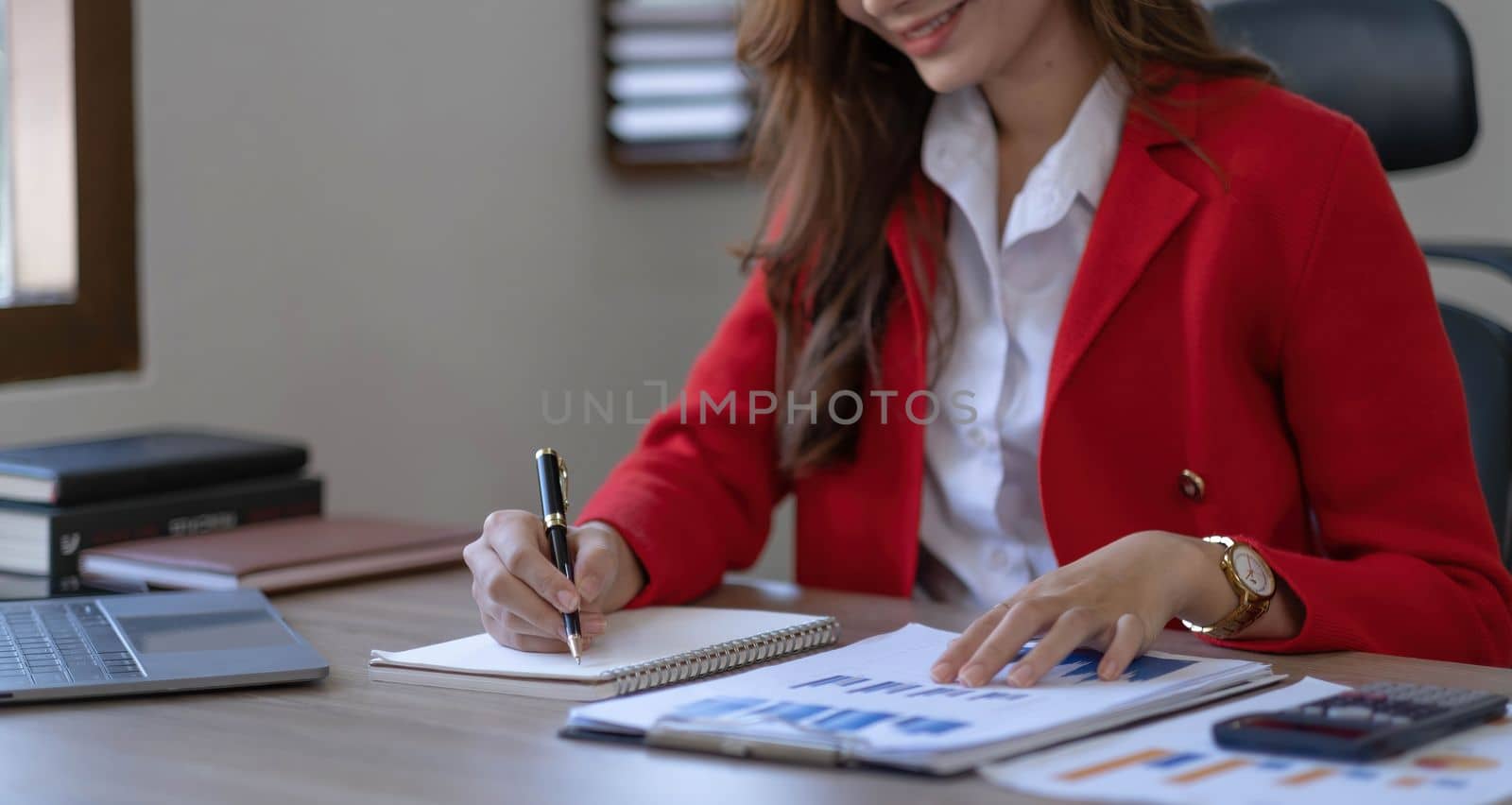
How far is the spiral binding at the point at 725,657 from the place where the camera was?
3.31 ft

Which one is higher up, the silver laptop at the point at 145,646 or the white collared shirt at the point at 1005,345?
the white collared shirt at the point at 1005,345

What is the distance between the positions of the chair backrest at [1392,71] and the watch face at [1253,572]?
0.59 metres

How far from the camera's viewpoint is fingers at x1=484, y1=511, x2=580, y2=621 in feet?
3.59

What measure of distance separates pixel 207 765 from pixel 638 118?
1833mm

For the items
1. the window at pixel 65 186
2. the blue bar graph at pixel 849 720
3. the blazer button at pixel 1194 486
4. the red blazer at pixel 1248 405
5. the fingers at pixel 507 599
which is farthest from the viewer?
the window at pixel 65 186

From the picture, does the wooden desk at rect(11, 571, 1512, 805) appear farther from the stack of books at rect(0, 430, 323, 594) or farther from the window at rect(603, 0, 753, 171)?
the window at rect(603, 0, 753, 171)

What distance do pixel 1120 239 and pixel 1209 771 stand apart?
645 millimetres

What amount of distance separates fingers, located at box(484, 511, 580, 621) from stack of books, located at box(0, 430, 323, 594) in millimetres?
451

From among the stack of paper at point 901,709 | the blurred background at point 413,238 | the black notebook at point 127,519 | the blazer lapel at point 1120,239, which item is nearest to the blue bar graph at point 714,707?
the stack of paper at point 901,709

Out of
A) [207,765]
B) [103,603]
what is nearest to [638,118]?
[103,603]

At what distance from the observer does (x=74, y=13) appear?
1830 millimetres

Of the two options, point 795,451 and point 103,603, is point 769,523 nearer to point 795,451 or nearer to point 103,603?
point 795,451

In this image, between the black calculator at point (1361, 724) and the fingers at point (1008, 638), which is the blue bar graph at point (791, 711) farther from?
the black calculator at point (1361, 724)

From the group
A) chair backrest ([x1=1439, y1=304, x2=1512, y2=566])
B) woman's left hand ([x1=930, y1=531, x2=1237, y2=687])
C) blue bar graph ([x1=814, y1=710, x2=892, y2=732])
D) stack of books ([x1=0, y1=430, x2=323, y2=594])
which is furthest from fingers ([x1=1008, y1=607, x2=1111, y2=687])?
stack of books ([x1=0, y1=430, x2=323, y2=594])
